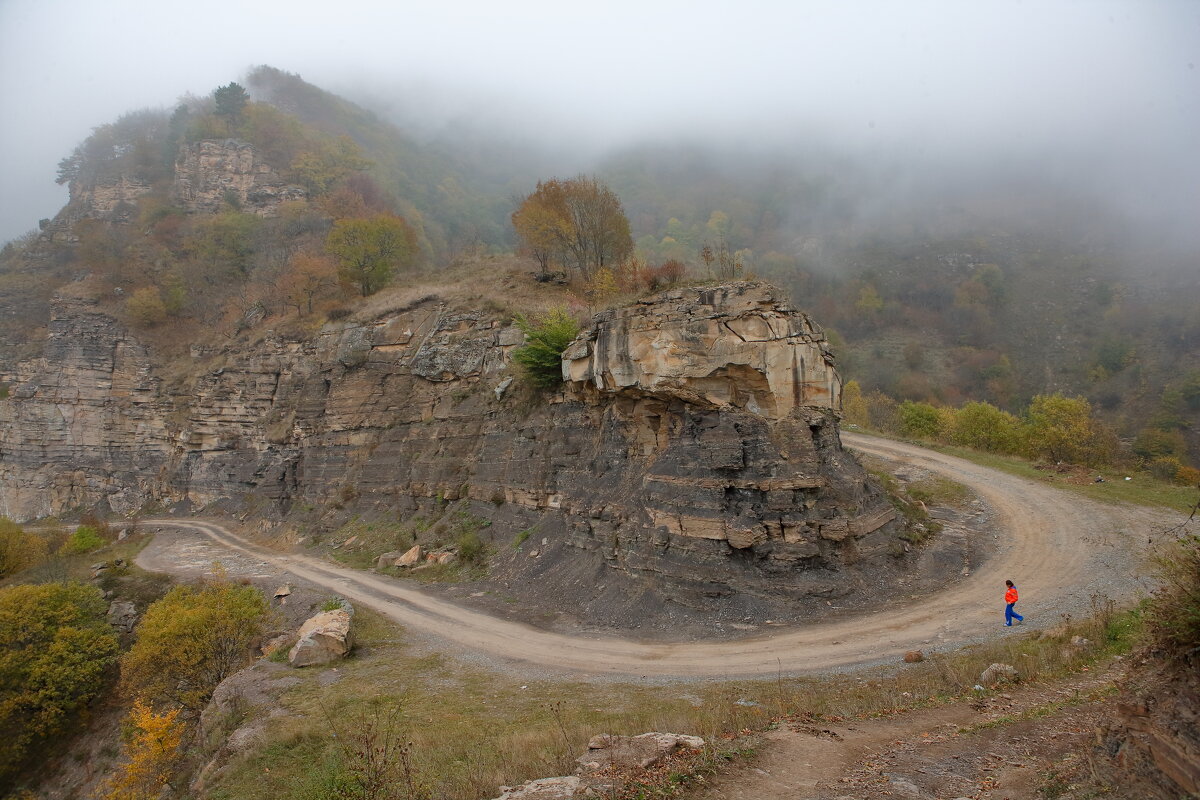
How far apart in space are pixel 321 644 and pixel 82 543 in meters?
28.9

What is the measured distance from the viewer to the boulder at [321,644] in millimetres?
14766

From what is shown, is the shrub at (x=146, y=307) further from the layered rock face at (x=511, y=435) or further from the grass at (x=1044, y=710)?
the grass at (x=1044, y=710)

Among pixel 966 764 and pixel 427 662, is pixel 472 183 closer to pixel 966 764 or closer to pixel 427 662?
pixel 427 662

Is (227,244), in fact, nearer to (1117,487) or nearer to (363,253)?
(363,253)

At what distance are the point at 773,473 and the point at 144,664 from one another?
1908cm

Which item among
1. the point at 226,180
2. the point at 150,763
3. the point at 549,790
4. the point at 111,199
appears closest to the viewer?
the point at 549,790

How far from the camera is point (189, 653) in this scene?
15.8 meters

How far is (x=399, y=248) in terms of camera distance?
3747cm

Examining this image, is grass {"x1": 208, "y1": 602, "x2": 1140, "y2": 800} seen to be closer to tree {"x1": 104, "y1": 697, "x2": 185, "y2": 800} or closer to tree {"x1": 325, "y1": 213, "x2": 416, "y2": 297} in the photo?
tree {"x1": 104, "y1": 697, "x2": 185, "y2": 800}

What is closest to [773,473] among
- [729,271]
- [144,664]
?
[729,271]

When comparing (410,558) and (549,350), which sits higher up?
(549,350)

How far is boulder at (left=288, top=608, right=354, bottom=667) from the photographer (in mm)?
14766

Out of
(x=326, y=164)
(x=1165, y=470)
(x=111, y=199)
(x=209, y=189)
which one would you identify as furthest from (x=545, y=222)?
(x=111, y=199)

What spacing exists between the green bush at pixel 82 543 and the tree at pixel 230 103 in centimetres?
4887
